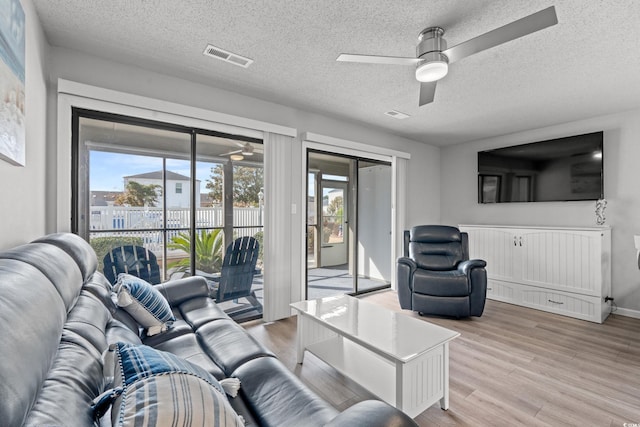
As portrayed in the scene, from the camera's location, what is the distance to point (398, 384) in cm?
160

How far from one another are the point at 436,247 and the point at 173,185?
10.5ft

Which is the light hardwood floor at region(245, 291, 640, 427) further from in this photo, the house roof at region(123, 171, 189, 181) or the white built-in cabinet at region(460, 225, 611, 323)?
the house roof at region(123, 171, 189, 181)

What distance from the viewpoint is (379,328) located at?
1972mm

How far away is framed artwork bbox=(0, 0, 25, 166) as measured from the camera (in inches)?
46.8

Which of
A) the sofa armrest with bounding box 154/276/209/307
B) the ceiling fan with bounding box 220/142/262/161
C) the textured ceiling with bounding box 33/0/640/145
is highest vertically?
the textured ceiling with bounding box 33/0/640/145

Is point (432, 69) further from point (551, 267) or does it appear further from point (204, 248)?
point (551, 267)

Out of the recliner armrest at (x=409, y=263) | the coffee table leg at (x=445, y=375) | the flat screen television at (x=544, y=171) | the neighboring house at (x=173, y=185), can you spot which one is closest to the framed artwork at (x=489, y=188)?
the flat screen television at (x=544, y=171)

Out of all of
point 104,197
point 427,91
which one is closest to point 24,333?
point 104,197

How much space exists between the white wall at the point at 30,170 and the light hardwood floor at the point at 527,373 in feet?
6.30

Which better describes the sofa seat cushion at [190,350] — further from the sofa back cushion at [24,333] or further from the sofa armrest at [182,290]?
the sofa back cushion at [24,333]

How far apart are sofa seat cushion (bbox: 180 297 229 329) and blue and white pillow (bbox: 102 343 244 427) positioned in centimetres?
113

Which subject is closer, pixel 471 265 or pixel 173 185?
pixel 173 185

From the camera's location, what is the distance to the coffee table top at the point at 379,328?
1.68 meters

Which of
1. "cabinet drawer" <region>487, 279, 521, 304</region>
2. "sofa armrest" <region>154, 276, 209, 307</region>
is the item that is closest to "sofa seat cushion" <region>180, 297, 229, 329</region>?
"sofa armrest" <region>154, 276, 209, 307</region>
